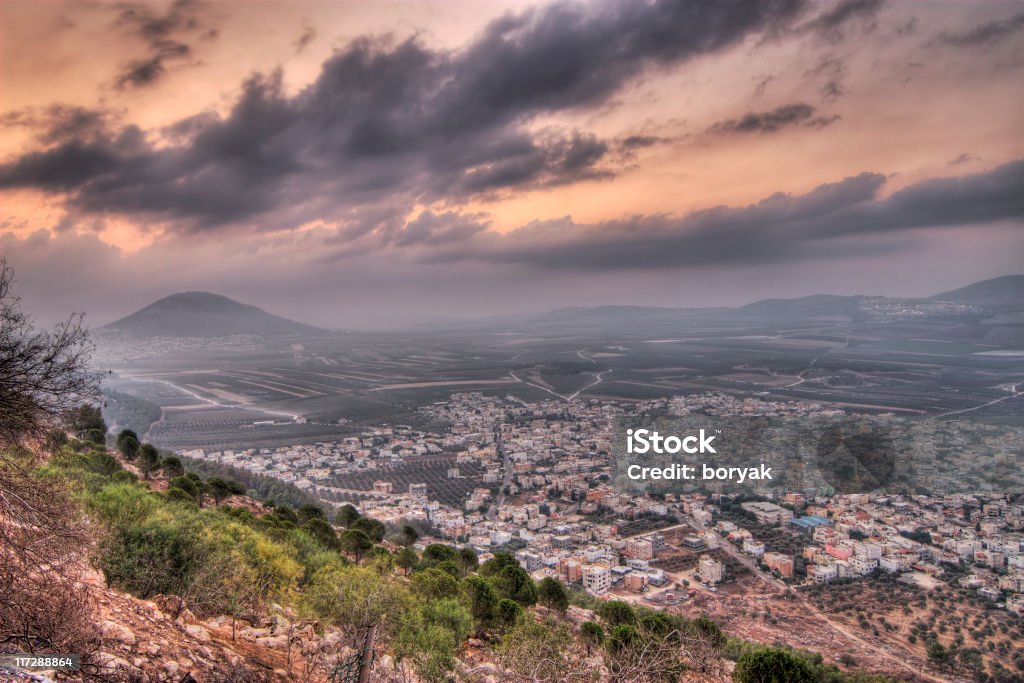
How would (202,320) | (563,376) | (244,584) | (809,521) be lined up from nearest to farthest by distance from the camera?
(244,584) → (809,521) → (563,376) → (202,320)

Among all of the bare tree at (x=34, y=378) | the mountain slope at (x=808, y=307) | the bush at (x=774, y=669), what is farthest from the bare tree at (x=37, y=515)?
the mountain slope at (x=808, y=307)

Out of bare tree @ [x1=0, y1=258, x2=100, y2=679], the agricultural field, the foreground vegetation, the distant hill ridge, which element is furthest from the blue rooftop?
the distant hill ridge

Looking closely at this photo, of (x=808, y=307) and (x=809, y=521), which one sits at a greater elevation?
(x=808, y=307)

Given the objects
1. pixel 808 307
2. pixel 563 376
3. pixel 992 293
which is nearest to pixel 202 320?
pixel 563 376

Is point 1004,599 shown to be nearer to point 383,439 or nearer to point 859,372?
point 383,439

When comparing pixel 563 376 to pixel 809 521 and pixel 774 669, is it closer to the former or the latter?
pixel 809 521

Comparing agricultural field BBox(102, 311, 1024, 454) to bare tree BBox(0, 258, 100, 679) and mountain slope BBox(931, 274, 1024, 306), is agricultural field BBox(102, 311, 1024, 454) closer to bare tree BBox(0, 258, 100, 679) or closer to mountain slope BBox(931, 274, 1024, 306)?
mountain slope BBox(931, 274, 1024, 306)

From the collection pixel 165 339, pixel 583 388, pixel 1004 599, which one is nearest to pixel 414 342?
pixel 165 339
